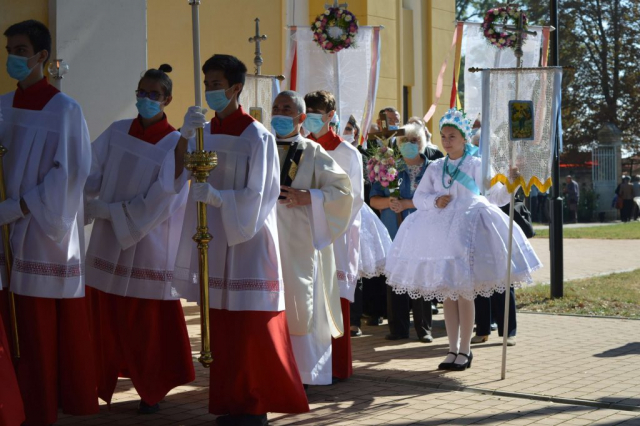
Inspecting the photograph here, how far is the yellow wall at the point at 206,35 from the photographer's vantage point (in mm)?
13688

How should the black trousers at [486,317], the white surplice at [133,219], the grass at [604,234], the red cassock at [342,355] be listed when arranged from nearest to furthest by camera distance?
the white surplice at [133,219] → the red cassock at [342,355] → the black trousers at [486,317] → the grass at [604,234]

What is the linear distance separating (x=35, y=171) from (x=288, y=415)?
2250 millimetres

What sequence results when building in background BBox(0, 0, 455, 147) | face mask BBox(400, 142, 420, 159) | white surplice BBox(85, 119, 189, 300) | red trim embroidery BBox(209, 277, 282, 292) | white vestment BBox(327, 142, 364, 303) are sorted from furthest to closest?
building in background BBox(0, 0, 455, 147) → face mask BBox(400, 142, 420, 159) → white vestment BBox(327, 142, 364, 303) → white surplice BBox(85, 119, 189, 300) → red trim embroidery BBox(209, 277, 282, 292)

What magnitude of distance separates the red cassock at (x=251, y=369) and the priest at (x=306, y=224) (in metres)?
0.63

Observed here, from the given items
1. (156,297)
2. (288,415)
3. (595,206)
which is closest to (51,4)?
(156,297)

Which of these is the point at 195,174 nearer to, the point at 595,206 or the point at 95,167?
the point at 95,167

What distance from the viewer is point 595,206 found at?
4219 cm

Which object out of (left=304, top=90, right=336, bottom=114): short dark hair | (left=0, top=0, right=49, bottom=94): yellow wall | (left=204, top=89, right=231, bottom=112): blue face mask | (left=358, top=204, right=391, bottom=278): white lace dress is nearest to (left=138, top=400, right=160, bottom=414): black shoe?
(left=204, top=89, right=231, bottom=112): blue face mask

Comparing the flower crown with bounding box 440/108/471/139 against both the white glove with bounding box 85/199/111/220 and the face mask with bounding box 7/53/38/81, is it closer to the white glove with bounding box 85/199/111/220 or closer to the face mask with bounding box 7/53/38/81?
the white glove with bounding box 85/199/111/220

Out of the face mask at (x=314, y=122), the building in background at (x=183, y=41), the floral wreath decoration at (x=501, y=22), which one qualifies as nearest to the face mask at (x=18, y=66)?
the face mask at (x=314, y=122)

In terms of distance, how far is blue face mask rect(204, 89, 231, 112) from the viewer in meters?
6.26

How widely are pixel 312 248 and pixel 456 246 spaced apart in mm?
1871

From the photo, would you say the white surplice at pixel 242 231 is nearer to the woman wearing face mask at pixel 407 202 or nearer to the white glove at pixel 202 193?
the white glove at pixel 202 193

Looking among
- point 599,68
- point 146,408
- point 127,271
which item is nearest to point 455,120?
point 127,271
